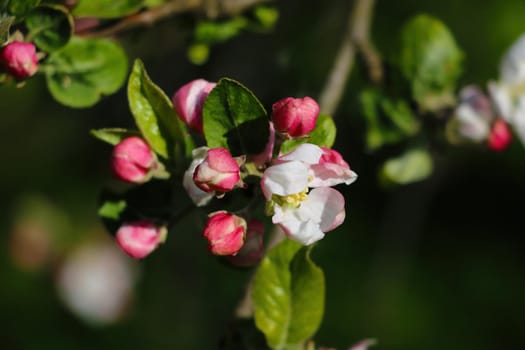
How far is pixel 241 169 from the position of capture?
925 mm

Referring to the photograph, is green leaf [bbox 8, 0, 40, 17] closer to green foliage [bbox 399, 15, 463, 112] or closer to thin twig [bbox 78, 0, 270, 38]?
thin twig [bbox 78, 0, 270, 38]

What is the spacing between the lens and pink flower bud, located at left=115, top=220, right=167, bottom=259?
3.33 ft

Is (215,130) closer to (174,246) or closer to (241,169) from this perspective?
(241,169)

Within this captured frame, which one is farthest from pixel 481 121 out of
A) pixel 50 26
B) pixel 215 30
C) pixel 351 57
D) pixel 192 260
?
pixel 192 260

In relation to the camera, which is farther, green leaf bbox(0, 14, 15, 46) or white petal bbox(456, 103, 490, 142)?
white petal bbox(456, 103, 490, 142)

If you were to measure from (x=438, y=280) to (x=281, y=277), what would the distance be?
2.69 m

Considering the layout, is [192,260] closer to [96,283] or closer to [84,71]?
[96,283]

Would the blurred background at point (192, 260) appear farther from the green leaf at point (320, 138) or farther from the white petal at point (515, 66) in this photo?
the green leaf at point (320, 138)

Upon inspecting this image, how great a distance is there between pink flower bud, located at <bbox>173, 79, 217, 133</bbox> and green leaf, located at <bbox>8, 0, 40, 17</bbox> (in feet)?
0.63

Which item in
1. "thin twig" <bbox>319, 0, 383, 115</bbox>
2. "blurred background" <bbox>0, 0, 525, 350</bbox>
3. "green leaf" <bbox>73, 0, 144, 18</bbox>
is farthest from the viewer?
"blurred background" <bbox>0, 0, 525, 350</bbox>

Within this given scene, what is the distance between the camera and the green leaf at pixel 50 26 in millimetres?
1047

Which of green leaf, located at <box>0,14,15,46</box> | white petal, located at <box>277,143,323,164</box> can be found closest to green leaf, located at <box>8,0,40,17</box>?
green leaf, located at <box>0,14,15,46</box>

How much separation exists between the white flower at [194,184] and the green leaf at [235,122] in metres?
0.02

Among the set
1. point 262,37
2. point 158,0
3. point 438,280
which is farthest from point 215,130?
point 438,280
